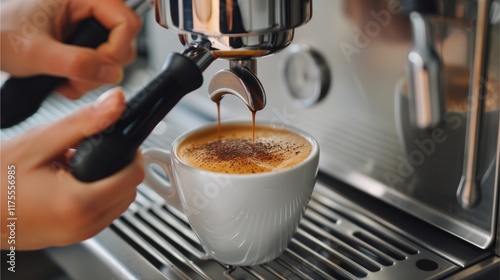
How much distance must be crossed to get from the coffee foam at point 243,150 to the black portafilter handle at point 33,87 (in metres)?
0.14

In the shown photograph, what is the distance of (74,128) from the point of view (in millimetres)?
A: 451

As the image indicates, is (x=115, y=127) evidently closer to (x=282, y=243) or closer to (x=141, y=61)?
(x=282, y=243)

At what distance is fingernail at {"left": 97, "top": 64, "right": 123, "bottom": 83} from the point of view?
557mm

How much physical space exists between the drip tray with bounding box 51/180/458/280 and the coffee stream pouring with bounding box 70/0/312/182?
4.2 inches

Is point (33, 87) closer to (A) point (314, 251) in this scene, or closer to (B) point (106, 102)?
(B) point (106, 102)

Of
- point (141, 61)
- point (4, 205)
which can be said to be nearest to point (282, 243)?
point (4, 205)

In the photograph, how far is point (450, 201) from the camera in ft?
1.66

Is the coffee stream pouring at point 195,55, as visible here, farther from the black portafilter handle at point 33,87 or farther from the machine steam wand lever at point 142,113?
the black portafilter handle at point 33,87

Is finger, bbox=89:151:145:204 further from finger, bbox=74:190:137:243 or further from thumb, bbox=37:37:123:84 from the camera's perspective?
thumb, bbox=37:37:123:84

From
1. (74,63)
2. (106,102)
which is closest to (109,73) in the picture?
(74,63)

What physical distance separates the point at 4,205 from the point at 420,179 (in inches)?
13.3

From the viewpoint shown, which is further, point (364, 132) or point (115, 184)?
point (364, 132)

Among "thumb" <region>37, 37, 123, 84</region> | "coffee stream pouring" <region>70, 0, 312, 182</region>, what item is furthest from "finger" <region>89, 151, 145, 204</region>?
"thumb" <region>37, 37, 123, 84</region>

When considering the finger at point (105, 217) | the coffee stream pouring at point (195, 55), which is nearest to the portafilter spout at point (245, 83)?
the coffee stream pouring at point (195, 55)
